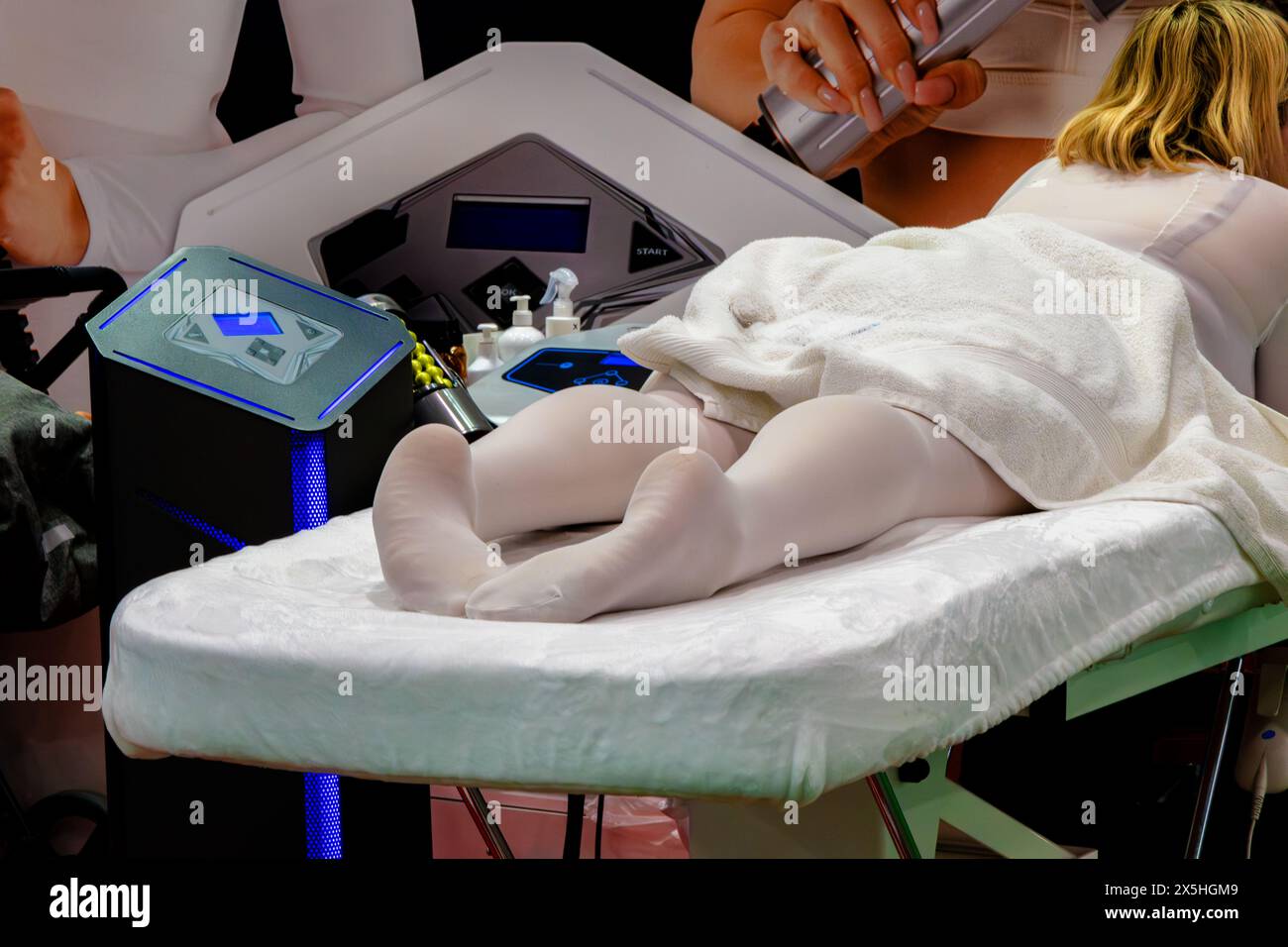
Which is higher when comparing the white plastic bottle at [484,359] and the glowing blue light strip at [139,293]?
the glowing blue light strip at [139,293]

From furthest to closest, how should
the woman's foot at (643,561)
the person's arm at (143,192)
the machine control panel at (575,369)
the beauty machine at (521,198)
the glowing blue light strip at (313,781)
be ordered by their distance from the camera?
the person's arm at (143,192), the beauty machine at (521,198), the machine control panel at (575,369), the glowing blue light strip at (313,781), the woman's foot at (643,561)

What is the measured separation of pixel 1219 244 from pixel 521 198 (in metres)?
1.39

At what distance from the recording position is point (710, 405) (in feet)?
3.85

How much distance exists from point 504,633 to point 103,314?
721 millimetres

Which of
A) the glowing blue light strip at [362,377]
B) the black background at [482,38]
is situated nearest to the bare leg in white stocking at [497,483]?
the glowing blue light strip at [362,377]

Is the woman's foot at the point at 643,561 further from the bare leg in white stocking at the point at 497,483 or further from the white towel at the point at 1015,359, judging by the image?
the white towel at the point at 1015,359

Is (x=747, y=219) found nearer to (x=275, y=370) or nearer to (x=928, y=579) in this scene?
(x=275, y=370)

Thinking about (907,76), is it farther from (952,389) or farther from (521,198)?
(952,389)

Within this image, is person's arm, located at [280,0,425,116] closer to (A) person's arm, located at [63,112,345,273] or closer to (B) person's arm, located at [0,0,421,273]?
(B) person's arm, located at [0,0,421,273]

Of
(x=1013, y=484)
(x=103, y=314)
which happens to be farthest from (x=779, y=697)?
(x=103, y=314)

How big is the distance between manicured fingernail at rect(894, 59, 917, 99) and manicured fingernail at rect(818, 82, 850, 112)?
0.11 m

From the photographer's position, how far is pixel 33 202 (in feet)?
7.96

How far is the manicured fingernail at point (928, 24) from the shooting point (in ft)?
6.72

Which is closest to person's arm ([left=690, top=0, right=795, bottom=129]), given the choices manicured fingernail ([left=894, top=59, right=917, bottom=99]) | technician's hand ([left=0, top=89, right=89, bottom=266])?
manicured fingernail ([left=894, top=59, right=917, bottom=99])
